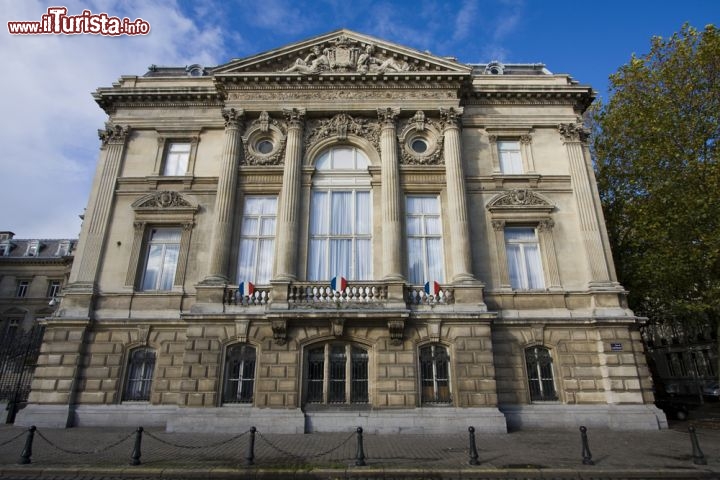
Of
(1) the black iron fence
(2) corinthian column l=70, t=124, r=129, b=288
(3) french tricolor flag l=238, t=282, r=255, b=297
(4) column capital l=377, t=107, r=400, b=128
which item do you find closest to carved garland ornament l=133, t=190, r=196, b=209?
(2) corinthian column l=70, t=124, r=129, b=288

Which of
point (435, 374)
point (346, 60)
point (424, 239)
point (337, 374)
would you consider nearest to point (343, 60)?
point (346, 60)

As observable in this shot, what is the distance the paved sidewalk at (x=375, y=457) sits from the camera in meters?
9.50

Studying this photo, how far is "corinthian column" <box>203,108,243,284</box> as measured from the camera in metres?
17.4

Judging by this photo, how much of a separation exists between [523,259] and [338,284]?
8.69 m

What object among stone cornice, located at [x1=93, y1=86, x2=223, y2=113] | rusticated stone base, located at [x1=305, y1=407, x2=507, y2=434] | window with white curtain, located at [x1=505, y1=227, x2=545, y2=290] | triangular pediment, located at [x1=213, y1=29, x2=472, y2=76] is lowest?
rusticated stone base, located at [x1=305, y1=407, x2=507, y2=434]

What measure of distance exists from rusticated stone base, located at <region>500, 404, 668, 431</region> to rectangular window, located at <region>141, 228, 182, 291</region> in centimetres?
1533

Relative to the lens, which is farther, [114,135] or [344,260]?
[114,135]

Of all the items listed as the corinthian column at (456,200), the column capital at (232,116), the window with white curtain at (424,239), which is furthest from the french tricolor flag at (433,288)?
the column capital at (232,116)

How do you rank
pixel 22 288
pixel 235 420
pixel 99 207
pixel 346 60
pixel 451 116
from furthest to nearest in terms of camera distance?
pixel 22 288 → pixel 346 60 → pixel 451 116 → pixel 99 207 → pixel 235 420

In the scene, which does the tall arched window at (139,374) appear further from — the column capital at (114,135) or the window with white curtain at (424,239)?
the window with white curtain at (424,239)

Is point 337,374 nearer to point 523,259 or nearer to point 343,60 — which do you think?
point 523,259

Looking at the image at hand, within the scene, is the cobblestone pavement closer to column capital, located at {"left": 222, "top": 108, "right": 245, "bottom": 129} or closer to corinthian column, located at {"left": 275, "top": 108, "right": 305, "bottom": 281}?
corinthian column, located at {"left": 275, "top": 108, "right": 305, "bottom": 281}

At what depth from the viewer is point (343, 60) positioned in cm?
2089

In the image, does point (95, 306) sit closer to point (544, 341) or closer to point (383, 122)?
point (383, 122)
